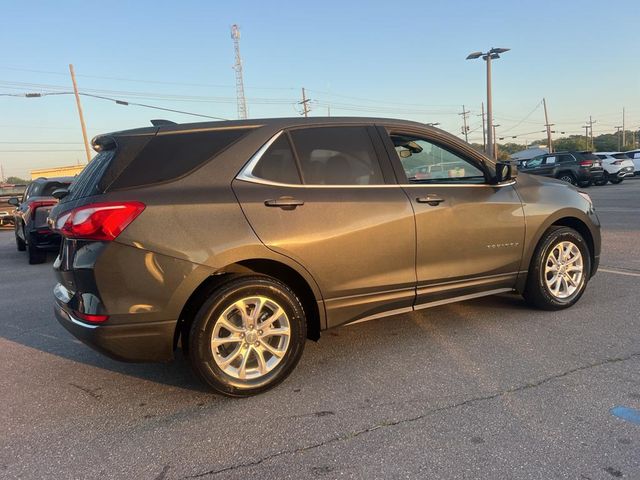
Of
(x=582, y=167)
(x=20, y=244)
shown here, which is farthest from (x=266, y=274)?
(x=582, y=167)

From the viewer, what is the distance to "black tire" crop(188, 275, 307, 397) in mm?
2955

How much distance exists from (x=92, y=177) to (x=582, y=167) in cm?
2292

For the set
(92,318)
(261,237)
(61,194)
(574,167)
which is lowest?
(574,167)

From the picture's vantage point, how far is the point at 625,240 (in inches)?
320

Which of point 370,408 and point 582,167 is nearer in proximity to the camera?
point 370,408

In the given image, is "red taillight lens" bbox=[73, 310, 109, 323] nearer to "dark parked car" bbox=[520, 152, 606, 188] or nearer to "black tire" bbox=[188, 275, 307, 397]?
"black tire" bbox=[188, 275, 307, 397]

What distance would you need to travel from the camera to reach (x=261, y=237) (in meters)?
3.06

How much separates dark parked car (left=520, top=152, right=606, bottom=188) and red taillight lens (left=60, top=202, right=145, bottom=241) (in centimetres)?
2181

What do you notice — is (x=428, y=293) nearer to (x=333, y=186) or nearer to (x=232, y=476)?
(x=333, y=186)

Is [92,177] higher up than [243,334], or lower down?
higher up

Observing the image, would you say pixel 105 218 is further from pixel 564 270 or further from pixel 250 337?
pixel 564 270

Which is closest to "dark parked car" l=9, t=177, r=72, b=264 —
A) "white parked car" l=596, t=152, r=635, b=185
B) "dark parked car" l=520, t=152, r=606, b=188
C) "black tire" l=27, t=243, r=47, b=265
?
"black tire" l=27, t=243, r=47, b=265

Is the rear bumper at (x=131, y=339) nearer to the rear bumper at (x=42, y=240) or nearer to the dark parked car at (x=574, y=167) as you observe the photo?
the rear bumper at (x=42, y=240)

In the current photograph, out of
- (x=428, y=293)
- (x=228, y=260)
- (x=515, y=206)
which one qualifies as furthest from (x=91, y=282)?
(x=515, y=206)
